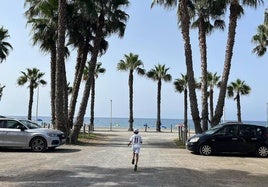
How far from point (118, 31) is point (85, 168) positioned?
63.6 ft

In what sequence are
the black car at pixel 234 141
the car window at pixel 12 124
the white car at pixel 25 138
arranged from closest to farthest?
the black car at pixel 234 141 < the white car at pixel 25 138 < the car window at pixel 12 124

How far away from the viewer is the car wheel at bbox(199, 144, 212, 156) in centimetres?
2094

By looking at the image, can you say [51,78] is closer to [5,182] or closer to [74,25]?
[74,25]

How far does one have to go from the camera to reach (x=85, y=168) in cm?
1486

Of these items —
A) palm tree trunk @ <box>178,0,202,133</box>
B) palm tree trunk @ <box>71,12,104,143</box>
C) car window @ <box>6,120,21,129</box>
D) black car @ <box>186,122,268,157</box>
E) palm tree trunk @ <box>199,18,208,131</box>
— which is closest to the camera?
black car @ <box>186,122,268,157</box>

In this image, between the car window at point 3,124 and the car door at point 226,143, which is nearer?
the car door at point 226,143

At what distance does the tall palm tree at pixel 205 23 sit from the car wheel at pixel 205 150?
6978mm

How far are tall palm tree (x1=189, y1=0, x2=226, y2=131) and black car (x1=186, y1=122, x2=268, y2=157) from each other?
22.3 feet

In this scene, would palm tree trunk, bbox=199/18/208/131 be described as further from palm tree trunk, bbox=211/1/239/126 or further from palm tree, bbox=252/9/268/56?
palm tree, bbox=252/9/268/56

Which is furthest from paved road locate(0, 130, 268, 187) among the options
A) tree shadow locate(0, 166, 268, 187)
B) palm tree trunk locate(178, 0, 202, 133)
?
palm tree trunk locate(178, 0, 202, 133)

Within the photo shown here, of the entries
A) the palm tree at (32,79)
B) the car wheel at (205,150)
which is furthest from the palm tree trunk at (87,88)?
the palm tree at (32,79)

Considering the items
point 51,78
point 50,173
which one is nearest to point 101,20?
point 51,78

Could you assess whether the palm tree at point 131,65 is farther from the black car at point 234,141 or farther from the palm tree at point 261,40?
the black car at point 234,141

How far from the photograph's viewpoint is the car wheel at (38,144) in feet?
69.5
